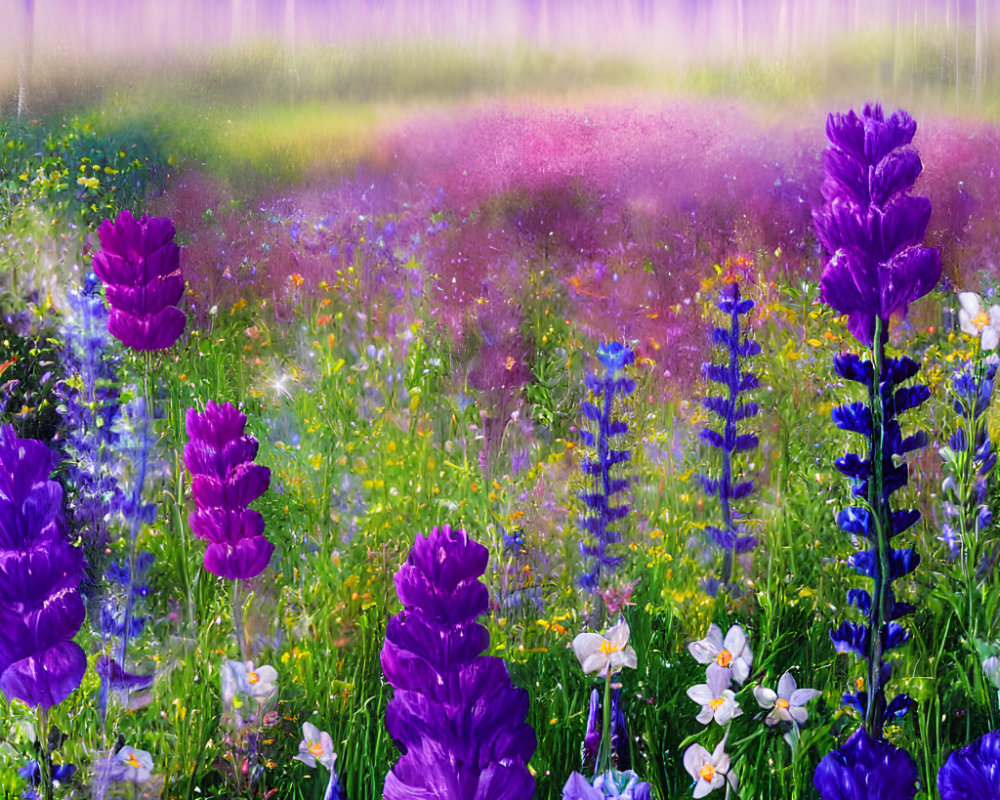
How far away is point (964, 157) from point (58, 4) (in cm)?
249

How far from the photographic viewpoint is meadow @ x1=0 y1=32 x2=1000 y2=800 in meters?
1.60

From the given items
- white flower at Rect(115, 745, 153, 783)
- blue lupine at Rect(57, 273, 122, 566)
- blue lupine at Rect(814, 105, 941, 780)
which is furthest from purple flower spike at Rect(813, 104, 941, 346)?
blue lupine at Rect(57, 273, 122, 566)

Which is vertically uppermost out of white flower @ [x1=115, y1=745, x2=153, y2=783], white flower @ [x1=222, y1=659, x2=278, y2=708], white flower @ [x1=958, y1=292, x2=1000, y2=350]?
→ white flower @ [x1=958, y1=292, x2=1000, y2=350]

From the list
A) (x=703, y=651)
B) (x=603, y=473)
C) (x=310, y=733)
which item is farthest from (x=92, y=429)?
(x=703, y=651)

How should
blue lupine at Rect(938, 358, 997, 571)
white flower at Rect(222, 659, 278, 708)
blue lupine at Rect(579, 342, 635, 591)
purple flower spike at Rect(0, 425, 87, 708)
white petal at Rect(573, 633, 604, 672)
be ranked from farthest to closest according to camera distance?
blue lupine at Rect(579, 342, 635, 591) → blue lupine at Rect(938, 358, 997, 571) → white flower at Rect(222, 659, 278, 708) → white petal at Rect(573, 633, 604, 672) → purple flower spike at Rect(0, 425, 87, 708)

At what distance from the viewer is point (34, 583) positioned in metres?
1.05

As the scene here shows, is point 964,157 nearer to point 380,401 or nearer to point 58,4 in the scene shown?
point 380,401

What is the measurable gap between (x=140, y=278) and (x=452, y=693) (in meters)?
1.13

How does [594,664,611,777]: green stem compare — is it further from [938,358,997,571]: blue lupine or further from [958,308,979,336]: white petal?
[958,308,979,336]: white petal

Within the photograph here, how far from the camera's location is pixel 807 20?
8.30 feet

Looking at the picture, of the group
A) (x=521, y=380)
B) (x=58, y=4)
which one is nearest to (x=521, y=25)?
(x=521, y=380)

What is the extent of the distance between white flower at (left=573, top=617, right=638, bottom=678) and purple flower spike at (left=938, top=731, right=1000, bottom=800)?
1.81 ft

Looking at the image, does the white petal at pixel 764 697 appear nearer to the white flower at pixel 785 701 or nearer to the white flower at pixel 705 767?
the white flower at pixel 785 701

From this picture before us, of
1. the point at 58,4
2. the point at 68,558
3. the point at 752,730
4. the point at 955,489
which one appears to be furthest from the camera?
the point at 58,4
